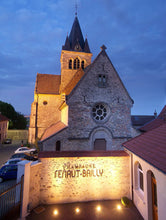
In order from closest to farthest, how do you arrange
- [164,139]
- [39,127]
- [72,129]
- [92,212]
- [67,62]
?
[164,139] → [92,212] → [72,129] → [39,127] → [67,62]

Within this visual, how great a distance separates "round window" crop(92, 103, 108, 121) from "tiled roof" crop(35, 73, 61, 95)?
44.2 feet

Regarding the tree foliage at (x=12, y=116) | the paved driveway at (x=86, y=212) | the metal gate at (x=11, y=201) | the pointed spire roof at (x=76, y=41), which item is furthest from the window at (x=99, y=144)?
the tree foliage at (x=12, y=116)

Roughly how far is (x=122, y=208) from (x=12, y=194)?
6.26 metres

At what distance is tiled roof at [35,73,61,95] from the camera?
2503cm

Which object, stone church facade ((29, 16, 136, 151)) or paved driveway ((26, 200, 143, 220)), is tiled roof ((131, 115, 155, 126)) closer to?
stone church facade ((29, 16, 136, 151))

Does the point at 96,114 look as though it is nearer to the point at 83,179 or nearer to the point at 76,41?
the point at 83,179

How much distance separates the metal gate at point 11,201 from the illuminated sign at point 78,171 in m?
2.19

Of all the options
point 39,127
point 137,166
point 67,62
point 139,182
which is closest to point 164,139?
point 137,166

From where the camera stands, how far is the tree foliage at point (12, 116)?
1550 inches

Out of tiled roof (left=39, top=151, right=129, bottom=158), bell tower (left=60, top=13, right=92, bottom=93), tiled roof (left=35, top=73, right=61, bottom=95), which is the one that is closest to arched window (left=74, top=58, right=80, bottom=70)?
→ bell tower (left=60, top=13, right=92, bottom=93)

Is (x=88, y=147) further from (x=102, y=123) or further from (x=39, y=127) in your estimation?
(x=39, y=127)

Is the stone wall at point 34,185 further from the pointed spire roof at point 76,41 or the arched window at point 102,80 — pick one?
the pointed spire roof at point 76,41

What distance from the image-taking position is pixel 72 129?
1235 cm

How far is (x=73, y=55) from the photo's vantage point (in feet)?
85.4
